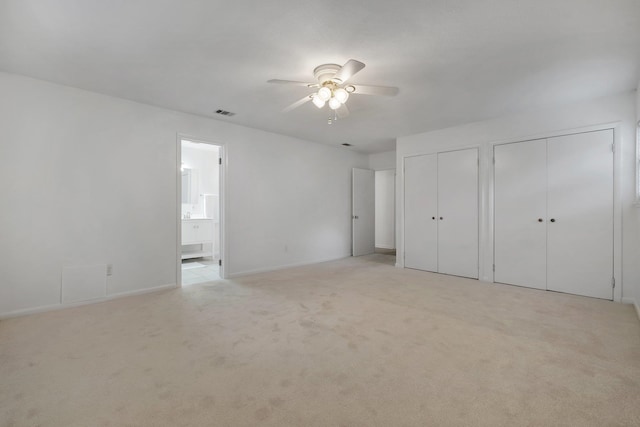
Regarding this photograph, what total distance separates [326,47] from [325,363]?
242cm

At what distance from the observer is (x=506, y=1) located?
6.16 feet

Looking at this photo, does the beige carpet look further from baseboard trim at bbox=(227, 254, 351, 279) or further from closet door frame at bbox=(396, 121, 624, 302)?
baseboard trim at bbox=(227, 254, 351, 279)

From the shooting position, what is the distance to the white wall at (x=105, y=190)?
2951 mm

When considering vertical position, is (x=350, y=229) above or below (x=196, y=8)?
below

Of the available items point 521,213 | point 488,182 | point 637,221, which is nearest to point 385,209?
point 488,182

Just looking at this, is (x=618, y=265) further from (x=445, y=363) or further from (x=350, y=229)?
(x=350, y=229)

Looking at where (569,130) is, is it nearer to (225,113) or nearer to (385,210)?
(225,113)

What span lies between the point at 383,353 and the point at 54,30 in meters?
3.43

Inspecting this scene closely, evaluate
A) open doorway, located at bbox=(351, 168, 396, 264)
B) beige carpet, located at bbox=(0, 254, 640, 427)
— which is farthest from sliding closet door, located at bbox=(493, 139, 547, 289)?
open doorway, located at bbox=(351, 168, 396, 264)

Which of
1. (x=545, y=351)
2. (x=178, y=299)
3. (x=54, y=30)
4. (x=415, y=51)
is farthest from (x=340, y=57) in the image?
(x=178, y=299)

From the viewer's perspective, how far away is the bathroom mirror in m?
6.47

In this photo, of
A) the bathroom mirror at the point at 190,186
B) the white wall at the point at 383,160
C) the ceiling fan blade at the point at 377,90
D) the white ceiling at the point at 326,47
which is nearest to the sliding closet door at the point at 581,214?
the white ceiling at the point at 326,47

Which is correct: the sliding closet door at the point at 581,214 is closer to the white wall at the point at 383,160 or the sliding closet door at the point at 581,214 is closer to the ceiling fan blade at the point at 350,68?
the ceiling fan blade at the point at 350,68

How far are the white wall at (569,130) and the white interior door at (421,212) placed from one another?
30 centimetres
